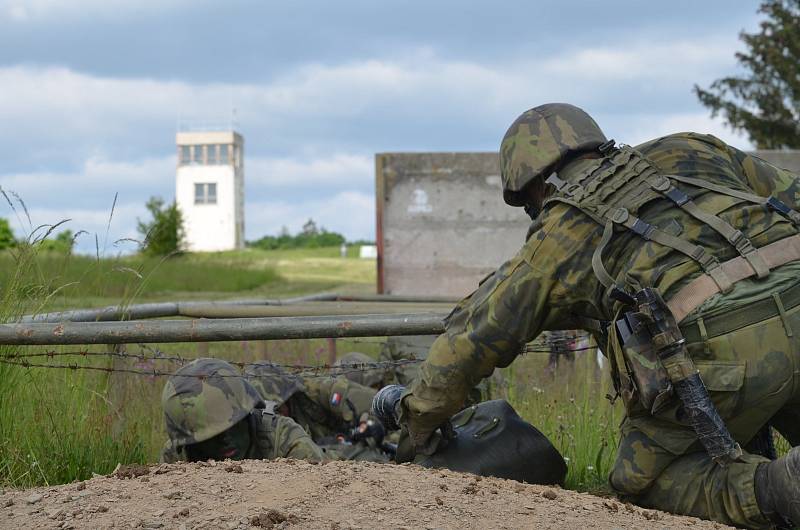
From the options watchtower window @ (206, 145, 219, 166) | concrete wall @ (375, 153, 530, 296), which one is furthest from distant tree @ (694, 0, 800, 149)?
watchtower window @ (206, 145, 219, 166)

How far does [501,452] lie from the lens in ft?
12.9

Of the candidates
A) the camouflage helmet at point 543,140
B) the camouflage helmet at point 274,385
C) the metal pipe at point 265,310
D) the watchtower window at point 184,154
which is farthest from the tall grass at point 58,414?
the watchtower window at point 184,154

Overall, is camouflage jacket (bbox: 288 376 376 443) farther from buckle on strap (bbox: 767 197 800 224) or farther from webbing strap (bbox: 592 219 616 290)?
buckle on strap (bbox: 767 197 800 224)

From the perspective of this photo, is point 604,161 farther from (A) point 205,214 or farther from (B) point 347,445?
(A) point 205,214

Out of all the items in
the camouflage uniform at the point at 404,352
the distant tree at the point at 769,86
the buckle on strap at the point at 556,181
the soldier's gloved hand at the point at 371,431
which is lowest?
the soldier's gloved hand at the point at 371,431

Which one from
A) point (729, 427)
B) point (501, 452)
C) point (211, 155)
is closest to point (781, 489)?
point (729, 427)

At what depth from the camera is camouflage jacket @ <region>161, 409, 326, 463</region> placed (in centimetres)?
481

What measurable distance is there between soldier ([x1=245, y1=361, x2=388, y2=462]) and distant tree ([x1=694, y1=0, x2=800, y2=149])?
23240mm

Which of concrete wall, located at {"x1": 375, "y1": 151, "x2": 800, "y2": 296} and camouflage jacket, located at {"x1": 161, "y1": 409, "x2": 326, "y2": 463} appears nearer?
camouflage jacket, located at {"x1": 161, "y1": 409, "x2": 326, "y2": 463}

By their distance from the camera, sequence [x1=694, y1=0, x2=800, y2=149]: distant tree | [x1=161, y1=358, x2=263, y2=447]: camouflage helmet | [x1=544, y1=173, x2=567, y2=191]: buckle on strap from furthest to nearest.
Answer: [x1=694, y1=0, x2=800, y2=149]: distant tree → [x1=161, y1=358, x2=263, y2=447]: camouflage helmet → [x1=544, y1=173, x2=567, y2=191]: buckle on strap

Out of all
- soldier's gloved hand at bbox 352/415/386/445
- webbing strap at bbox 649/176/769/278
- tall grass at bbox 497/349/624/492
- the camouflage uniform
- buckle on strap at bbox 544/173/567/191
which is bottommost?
soldier's gloved hand at bbox 352/415/386/445

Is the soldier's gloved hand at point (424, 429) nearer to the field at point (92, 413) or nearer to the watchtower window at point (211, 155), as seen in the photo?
the field at point (92, 413)

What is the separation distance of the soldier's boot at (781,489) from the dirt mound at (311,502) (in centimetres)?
19

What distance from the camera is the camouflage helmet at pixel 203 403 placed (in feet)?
15.5
